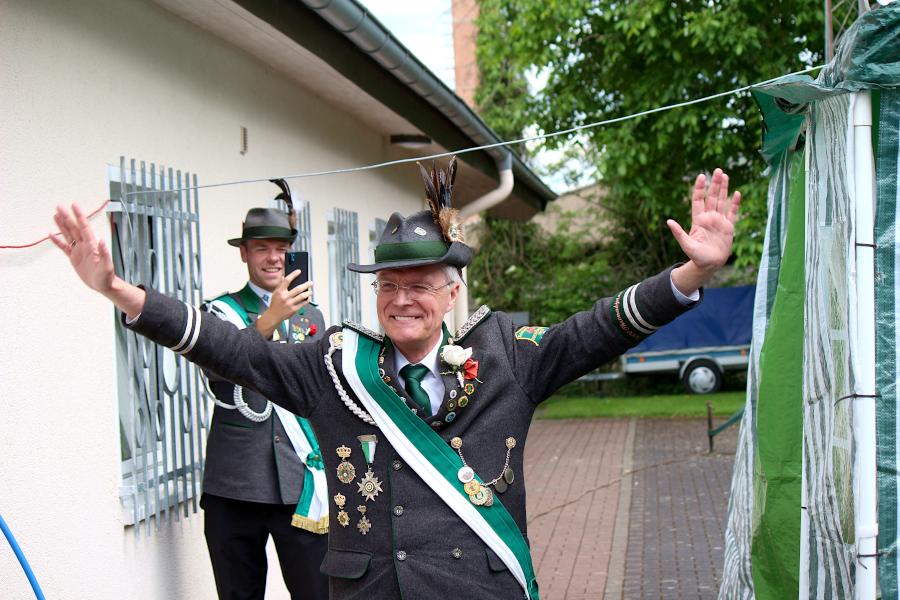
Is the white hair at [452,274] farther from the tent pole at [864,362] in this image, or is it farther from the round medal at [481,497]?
the tent pole at [864,362]

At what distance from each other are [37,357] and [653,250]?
18.3m

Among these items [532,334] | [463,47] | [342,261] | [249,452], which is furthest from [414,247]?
[463,47]

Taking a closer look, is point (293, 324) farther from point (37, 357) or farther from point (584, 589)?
point (584, 589)

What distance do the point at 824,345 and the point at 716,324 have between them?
54.4 feet

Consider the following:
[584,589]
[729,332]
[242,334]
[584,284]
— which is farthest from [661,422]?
[242,334]

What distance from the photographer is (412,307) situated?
307cm

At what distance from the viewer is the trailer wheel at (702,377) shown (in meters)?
19.5

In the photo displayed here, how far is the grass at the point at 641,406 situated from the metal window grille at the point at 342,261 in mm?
9317

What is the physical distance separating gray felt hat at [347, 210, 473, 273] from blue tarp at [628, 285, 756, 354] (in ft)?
54.7

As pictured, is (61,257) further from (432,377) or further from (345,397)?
(432,377)

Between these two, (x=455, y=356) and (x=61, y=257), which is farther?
(x=61, y=257)

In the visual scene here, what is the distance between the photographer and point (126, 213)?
4.63m

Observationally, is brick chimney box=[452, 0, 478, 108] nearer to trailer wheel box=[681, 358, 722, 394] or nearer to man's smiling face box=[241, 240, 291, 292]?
trailer wheel box=[681, 358, 722, 394]

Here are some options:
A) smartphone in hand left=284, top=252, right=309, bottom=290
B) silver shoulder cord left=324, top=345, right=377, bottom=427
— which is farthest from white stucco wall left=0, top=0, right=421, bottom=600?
silver shoulder cord left=324, top=345, right=377, bottom=427
